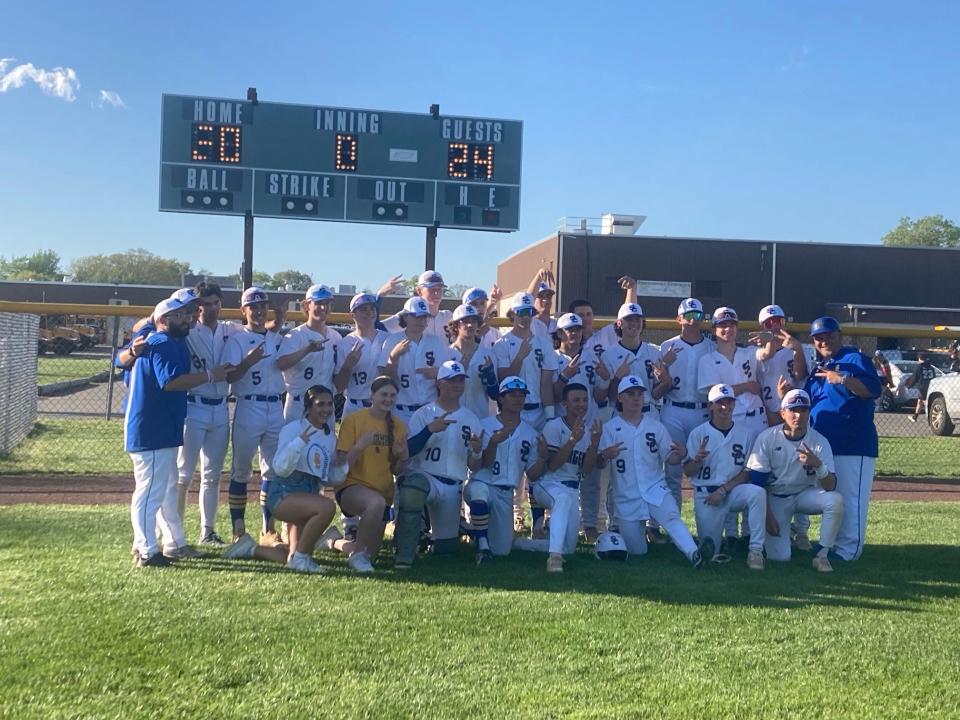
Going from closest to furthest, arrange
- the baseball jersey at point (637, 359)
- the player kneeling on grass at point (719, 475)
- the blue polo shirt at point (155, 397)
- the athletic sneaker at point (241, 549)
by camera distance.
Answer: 1. the blue polo shirt at point (155, 397)
2. the athletic sneaker at point (241, 549)
3. the player kneeling on grass at point (719, 475)
4. the baseball jersey at point (637, 359)

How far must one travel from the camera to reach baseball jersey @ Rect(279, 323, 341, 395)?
7.07 meters

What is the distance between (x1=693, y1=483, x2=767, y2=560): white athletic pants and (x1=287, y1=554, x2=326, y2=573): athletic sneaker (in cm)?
279

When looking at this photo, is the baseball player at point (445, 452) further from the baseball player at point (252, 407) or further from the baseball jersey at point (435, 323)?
the baseball player at point (252, 407)

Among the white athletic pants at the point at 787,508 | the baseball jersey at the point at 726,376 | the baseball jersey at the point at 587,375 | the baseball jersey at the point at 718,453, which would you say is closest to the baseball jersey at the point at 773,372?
the baseball jersey at the point at 726,376

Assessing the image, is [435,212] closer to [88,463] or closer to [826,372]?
[88,463]

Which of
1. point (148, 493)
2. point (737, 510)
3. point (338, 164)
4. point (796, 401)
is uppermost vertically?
point (338, 164)

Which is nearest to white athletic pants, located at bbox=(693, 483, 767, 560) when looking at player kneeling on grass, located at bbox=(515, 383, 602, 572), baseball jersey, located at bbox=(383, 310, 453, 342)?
player kneeling on grass, located at bbox=(515, 383, 602, 572)

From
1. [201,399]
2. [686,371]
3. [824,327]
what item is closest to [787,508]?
[686,371]

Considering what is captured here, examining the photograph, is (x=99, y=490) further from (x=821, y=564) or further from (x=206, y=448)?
(x=821, y=564)

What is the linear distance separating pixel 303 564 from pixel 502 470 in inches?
66.0

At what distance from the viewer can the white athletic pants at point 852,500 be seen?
6848 mm

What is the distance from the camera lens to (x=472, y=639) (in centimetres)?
467

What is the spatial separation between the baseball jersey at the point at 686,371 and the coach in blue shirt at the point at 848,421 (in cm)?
89

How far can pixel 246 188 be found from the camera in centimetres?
1587
